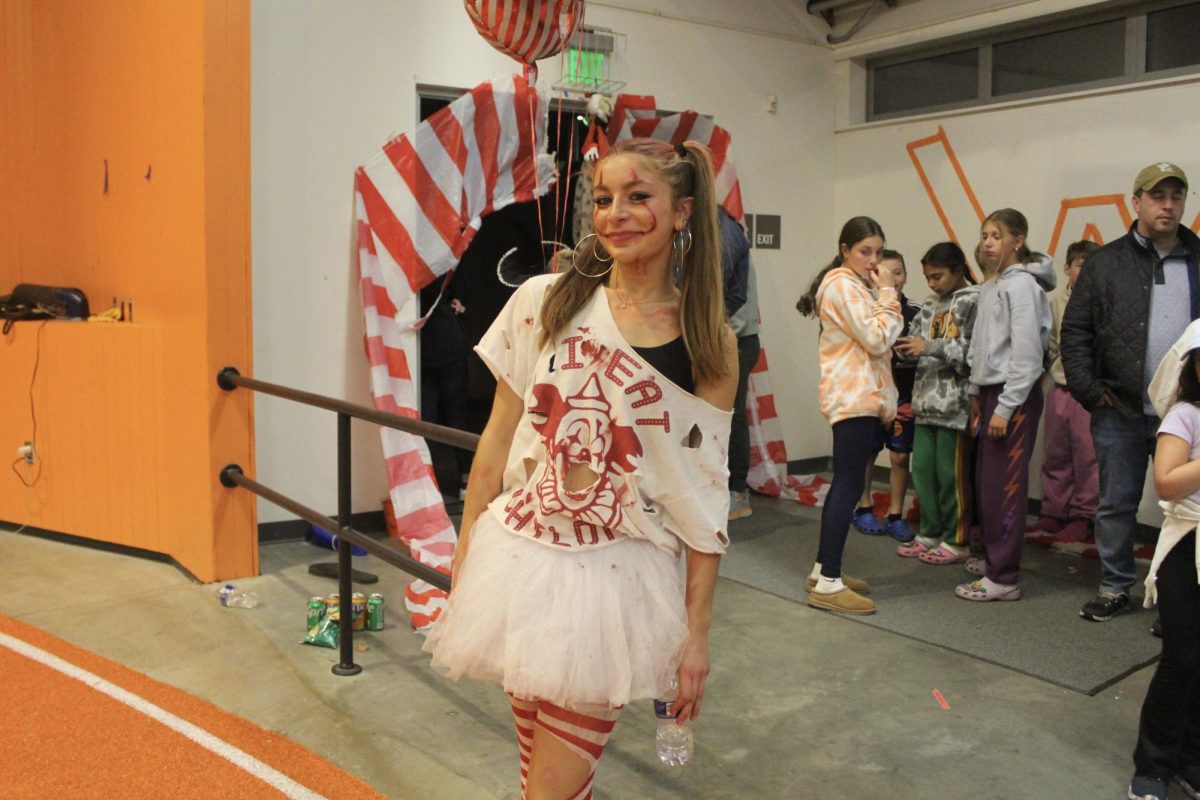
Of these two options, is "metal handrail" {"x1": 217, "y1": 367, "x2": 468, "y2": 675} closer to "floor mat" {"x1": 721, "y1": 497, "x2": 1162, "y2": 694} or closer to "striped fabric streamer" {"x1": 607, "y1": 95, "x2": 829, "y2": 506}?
"floor mat" {"x1": 721, "y1": 497, "x2": 1162, "y2": 694}

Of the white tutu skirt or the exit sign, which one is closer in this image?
the white tutu skirt

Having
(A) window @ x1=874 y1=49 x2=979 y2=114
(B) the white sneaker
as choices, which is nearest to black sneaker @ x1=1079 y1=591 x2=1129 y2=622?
(B) the white sneaker

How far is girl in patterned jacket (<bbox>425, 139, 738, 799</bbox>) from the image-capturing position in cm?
195

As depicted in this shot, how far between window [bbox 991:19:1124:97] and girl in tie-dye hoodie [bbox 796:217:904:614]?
276 cm

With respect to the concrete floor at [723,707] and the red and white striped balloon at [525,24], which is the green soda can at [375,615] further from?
the red and white striped balloon at [525,24]

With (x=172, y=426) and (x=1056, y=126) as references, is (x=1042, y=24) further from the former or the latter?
(x=172, y=426)

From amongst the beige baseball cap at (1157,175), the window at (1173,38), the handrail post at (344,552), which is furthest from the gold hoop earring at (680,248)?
the window at (1173,38)

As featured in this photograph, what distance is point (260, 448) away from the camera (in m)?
5.77

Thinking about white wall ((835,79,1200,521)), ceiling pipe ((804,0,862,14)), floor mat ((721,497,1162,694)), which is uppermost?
ceiling pipe ((804,0,862,14))

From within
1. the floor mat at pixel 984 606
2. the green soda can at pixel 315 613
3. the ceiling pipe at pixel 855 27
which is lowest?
the floor mat at pixel 984 606

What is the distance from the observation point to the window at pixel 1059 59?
6523 millimetres

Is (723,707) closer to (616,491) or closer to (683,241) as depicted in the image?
(616,491)

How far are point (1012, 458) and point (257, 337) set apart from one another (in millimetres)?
3844

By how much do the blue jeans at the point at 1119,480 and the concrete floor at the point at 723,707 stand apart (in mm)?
800
